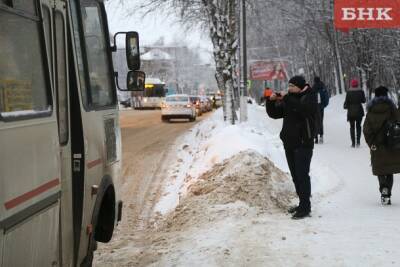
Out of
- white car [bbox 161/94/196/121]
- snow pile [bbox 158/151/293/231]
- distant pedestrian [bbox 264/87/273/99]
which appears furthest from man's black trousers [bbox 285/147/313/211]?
white car [bbox 161/94/196/121]

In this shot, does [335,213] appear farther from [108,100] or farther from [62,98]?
[62,98]

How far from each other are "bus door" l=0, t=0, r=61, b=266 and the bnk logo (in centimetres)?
1448

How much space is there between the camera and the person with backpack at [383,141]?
9.05 m

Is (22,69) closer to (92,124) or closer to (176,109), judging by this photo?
(92,124)

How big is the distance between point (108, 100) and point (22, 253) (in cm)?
288

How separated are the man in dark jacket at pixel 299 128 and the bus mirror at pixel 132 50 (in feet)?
7.40

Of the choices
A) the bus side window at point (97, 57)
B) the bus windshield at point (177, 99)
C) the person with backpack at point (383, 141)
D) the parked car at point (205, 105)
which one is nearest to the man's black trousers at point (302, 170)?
the person with backpack at point (383, 141)

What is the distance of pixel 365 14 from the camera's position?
57.7ft

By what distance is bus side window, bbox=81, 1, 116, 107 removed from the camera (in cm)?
554

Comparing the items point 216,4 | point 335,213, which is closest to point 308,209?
point 335,213

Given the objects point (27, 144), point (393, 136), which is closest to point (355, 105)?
point (393, 136)

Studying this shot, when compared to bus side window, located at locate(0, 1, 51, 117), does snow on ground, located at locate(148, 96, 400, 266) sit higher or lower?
lower

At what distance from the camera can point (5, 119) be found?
10.9ft

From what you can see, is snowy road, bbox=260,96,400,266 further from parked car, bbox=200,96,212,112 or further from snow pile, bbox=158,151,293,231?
parked car, bbox=200,96,212,112
